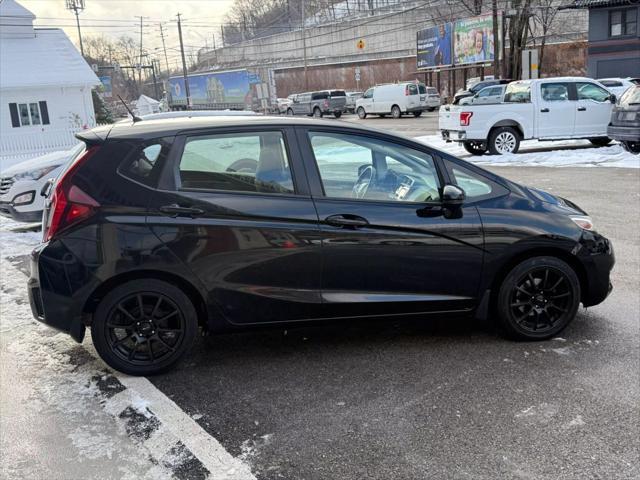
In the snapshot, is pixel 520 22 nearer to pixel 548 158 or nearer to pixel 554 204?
pixel 548 158

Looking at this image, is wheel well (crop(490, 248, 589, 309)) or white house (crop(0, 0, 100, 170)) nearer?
wheel well (crop(490, 248, 589, 309))

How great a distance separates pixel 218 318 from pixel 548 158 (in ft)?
43.0

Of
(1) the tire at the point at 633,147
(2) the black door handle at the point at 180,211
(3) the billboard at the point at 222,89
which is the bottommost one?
(1) the tire at the point at 633,147

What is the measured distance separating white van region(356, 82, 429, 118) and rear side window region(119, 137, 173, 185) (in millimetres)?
34548

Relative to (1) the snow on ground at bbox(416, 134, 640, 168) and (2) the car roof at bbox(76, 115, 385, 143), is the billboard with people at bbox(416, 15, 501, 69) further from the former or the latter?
(2) the car roof at bbox(76, 115, 385, 143)

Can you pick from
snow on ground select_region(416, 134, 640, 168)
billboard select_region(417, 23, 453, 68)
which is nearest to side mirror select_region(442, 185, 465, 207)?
snow on ground select_region(416, 134, 640, 168)

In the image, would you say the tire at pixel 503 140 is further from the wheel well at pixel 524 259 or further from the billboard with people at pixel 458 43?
the billboard with people at pixel 458 43

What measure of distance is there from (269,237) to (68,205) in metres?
1.28

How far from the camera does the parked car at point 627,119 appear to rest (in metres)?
14.1

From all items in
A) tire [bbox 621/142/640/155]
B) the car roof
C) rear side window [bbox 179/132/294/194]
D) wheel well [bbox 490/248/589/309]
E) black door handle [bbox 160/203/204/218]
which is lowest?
tire [bbox 621/142/640/155]

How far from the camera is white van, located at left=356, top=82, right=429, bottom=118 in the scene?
37.2 meters

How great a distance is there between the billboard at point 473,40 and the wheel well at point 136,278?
43.1 meters

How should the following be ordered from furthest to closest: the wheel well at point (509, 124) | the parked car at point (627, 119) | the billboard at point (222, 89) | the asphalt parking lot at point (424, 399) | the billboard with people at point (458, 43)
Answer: the billboard at point (222, 89) < the billboard with people at point (458, 43) < the wheel well at point (509, 124) < the parked car at point (627, 119) < the asphalt parking lot at point (424, 399)

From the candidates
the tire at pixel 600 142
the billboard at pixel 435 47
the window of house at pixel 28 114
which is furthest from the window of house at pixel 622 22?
the window of house at pixel 28 114
